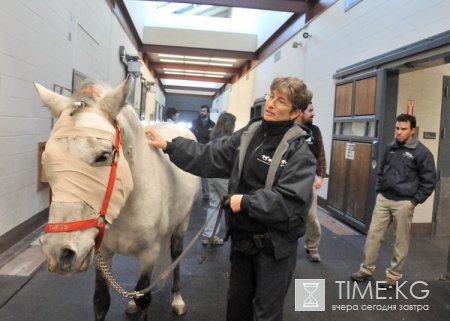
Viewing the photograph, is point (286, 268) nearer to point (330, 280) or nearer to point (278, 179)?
point (278, 179)

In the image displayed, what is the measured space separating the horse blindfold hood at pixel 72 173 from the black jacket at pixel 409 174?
2671 millimetres

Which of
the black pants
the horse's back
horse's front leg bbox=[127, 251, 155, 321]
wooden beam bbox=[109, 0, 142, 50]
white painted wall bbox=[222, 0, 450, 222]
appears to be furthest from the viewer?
wooden beam bbox=[109, 0, 142, 50]

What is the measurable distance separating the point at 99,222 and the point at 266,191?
2.17ft

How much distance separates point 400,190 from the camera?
319cm

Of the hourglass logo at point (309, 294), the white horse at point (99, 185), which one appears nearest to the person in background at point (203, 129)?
the hourglass logo at point (309, 294)

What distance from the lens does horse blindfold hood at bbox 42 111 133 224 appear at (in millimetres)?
1263

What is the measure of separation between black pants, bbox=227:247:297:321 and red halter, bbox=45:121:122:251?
0.70 meters

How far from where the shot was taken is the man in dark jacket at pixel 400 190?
10.3 feet

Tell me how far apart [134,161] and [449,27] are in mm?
3401

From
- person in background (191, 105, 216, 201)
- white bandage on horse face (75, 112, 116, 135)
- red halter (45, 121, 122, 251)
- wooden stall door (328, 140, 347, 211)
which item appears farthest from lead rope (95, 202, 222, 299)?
person in background (191, 105, 216, 201)

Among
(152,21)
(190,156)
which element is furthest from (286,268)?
(152,21)

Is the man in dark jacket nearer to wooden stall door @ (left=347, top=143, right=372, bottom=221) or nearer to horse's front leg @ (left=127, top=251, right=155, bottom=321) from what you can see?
wooden stall door @ (left=347, top=143, right=372, bottom=221)

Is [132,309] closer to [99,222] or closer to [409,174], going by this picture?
[99,222]

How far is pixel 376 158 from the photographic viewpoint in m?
4.63
